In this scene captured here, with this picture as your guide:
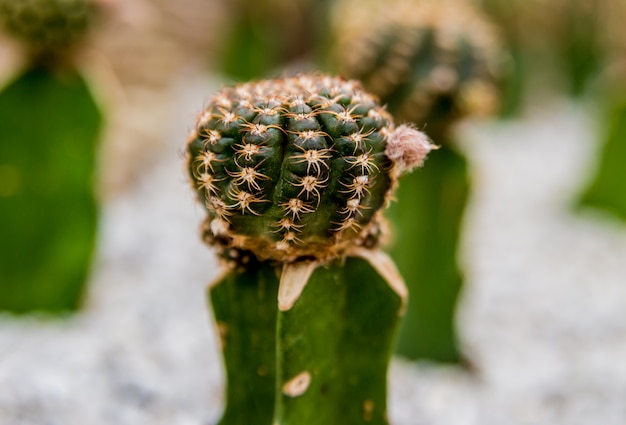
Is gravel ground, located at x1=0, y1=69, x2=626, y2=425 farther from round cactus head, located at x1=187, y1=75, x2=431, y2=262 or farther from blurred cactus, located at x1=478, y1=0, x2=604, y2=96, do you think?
blurred cactus, located at x1=478, y1=0, x2=604, y2=96

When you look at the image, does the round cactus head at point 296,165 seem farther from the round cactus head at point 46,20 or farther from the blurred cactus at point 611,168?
the blurred cactus at point 611,168

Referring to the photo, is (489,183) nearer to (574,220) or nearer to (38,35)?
(574,220)

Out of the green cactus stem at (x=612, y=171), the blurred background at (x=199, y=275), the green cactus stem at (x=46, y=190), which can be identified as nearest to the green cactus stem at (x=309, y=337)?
the blurred background at (x=199, y=275)

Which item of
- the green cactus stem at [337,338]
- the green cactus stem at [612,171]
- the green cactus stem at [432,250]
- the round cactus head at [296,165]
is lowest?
the green cactus stem at [337,338]

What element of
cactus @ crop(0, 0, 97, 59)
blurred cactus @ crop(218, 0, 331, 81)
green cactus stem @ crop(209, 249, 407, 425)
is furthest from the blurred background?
blurred cactus @ crop(218, 0, 331, 81)

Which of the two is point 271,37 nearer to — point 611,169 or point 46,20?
point 611,169

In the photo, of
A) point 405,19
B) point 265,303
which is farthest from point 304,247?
point 405,19
